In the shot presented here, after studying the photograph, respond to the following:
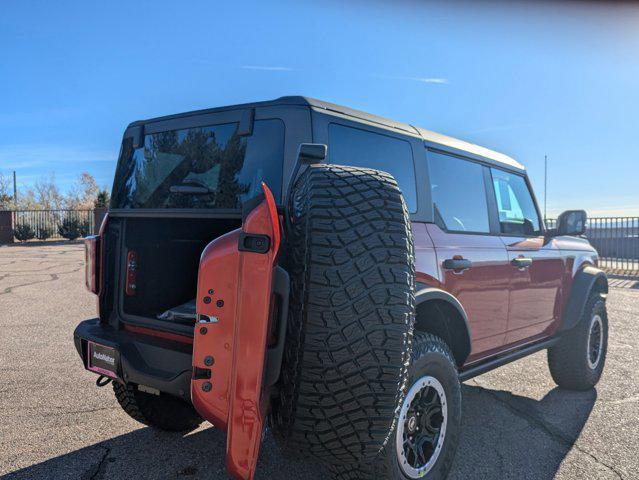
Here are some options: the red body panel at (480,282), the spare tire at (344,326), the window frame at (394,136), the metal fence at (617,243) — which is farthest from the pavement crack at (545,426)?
the metal fence at (617,243)

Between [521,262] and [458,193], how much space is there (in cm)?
78

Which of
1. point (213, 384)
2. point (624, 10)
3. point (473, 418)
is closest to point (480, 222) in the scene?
point (473, 418)

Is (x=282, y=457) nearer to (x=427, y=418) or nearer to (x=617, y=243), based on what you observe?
(x=427, y=418)

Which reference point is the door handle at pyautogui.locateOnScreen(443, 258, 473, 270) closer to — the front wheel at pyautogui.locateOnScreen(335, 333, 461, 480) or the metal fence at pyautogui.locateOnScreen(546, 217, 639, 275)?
the front wheel at pyautogui.locateOnScreen(335, 333, 461, 480)

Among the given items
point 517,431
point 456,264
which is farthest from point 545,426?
point 456,264

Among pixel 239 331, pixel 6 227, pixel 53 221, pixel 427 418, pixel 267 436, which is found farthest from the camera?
pixel 53 221

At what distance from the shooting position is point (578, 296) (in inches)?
180

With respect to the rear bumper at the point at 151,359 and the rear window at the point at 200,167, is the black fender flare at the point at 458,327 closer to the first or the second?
the rear window at the point at 200,167

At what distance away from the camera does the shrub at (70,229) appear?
2972 cm

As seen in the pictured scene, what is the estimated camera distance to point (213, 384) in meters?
2.04

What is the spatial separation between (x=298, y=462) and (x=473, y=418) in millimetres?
1569

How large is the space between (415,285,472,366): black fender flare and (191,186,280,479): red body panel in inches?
43.2

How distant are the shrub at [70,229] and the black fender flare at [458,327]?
30.6 m

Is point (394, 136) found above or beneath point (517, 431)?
above
